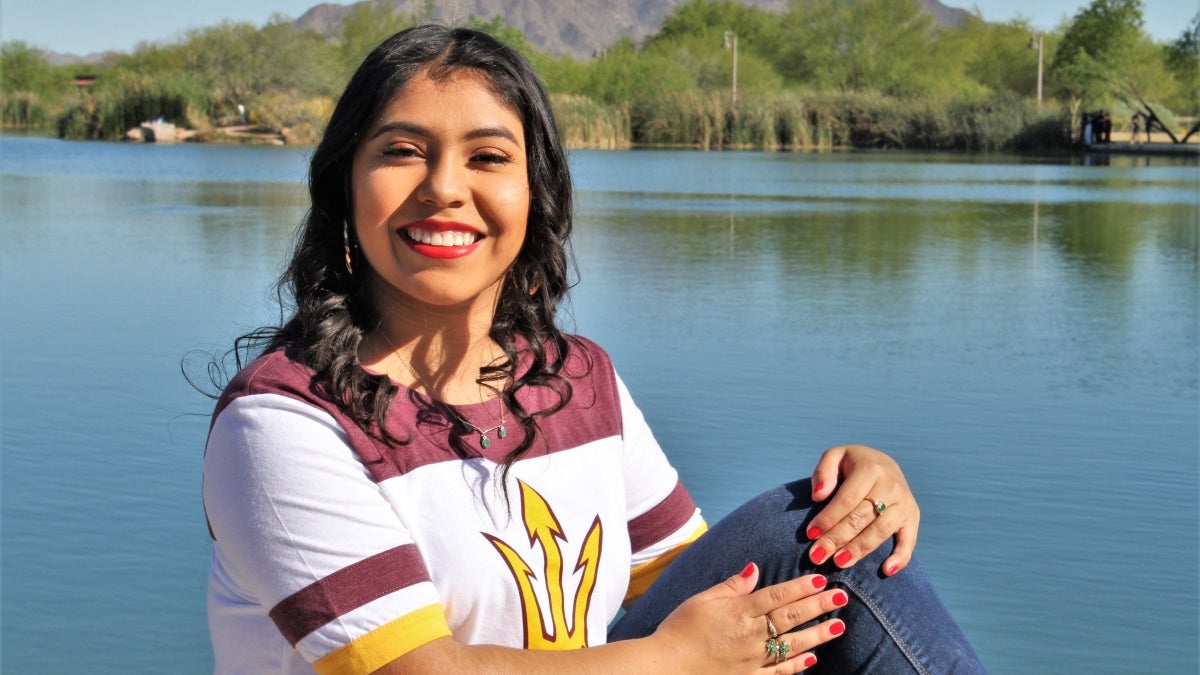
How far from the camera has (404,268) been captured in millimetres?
1604

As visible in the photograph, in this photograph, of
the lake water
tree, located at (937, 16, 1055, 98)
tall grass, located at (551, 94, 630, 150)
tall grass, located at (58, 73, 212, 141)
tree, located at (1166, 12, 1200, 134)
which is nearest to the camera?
the lake water

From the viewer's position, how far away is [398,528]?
1423mm

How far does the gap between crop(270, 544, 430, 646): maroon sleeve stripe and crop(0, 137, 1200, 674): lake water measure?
0.72 metres

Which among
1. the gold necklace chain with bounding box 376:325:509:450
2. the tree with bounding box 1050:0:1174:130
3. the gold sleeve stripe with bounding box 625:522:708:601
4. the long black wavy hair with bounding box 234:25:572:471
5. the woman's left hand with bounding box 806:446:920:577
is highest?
the tree with bounding box 1050:0:1174:130

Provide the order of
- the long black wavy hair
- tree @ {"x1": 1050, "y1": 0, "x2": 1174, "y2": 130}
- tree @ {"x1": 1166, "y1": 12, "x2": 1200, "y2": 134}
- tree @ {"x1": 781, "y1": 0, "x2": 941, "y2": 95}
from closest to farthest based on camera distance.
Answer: the long black wavy hair → tree @ {"x1": 1166, "y1": 12, "x2": 1200, "y2": 134} → tree @ {"x1": 1050, "y1": 0, "x2": 1174, "y2": 130} → tree @ {"x1": 781, "y1": 0, "x2": 941, "y2": 95}

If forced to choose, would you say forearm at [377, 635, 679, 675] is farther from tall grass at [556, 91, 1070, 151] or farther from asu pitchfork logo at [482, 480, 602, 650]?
tall grass at [556, 91, 1070, 151]

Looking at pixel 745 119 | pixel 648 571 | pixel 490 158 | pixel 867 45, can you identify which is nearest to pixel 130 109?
pixel 745 119

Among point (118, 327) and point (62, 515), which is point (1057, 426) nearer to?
point (62, 515)

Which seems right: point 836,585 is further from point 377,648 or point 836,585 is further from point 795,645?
point 377,648

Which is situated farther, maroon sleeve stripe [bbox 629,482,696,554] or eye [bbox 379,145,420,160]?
maroon sleeve stripe [bbox 629,482,696,554]

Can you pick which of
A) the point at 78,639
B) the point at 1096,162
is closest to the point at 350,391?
the point at 78,639

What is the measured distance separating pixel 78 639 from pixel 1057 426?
2953mm

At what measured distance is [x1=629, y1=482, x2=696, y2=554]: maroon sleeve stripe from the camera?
192cm

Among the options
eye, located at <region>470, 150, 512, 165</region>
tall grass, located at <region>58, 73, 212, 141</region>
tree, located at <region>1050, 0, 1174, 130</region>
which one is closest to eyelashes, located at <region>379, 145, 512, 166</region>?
eye, located at <region>470, 150, 512, 165</region>
